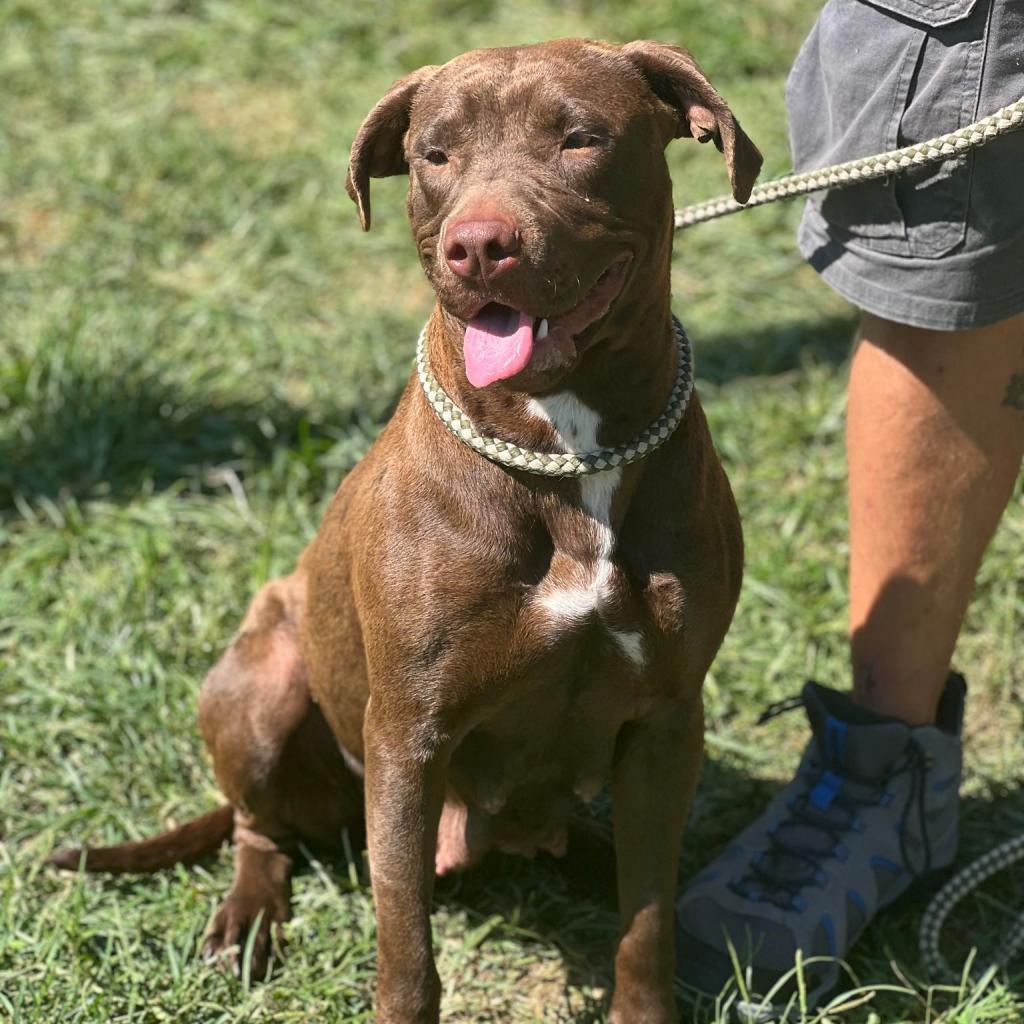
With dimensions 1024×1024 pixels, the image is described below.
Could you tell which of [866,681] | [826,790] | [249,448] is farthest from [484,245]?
[249,448]

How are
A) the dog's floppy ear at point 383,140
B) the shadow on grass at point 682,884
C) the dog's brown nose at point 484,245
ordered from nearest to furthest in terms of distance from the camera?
the dog's brown nose at point 484,245, the dog's floppy ear at point 383,140, the shadow on grass at point 682,884

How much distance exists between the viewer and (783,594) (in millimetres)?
4352

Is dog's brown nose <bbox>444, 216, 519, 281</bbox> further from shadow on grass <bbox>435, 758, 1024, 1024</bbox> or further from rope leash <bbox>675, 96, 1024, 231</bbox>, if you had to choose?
shadow on grass <bbox>435, 758, 1024, 1024</bbox>

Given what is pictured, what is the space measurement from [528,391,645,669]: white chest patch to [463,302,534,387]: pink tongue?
20 centimetres

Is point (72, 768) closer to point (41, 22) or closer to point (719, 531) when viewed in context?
point (719, 531)

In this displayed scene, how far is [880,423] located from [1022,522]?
1389mm

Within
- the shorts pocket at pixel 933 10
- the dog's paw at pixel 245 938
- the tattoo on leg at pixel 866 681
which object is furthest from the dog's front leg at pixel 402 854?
the shorts pocket at pixel 933 10

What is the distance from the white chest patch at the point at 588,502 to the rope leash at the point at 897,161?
530 millimetres

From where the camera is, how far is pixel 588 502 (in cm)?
275

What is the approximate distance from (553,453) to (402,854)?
2.53ft

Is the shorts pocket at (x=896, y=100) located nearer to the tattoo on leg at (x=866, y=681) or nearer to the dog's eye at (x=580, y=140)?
the dog's eye at (x=580, y=140)

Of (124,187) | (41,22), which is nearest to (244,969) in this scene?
(124,187)

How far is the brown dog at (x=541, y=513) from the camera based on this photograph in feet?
8.42

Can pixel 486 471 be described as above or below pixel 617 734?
above
